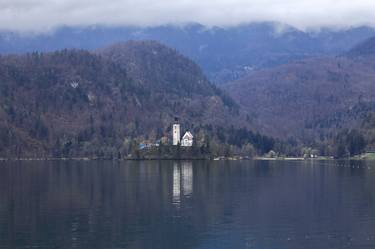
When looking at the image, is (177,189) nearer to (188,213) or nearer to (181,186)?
(181,186)

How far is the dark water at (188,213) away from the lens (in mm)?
81438

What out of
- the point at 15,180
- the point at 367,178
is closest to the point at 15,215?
the point at 15,180

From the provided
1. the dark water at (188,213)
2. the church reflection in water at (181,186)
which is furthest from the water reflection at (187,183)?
the dark water at (188,213)

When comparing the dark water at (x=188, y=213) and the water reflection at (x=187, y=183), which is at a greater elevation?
the water reflection at (x=187, y=183)

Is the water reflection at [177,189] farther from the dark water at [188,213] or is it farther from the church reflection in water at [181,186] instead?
the dark water at [188,213]

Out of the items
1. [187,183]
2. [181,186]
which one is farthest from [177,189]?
[187,183]

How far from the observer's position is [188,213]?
10125 cm

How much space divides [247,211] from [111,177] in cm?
6867

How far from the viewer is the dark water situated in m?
81.4

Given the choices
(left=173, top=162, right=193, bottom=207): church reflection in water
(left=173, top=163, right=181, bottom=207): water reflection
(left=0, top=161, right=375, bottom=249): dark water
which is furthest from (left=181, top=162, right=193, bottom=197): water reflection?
(left=173, top=163, right=181, bottom=207): water reflection

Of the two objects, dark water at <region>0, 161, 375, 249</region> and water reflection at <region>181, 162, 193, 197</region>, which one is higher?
water reflection at <region>181, 162, 193, 197</region>

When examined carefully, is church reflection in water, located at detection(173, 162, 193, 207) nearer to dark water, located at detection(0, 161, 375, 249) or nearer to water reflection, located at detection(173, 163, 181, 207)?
water reflection, located at detection(173, 163, 181, 207)

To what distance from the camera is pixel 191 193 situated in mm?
127875

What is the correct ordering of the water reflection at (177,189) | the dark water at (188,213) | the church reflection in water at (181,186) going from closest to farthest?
the dark water at (188,213) → the water reflection at (177,189) → the church reflection in water at (181,186)
